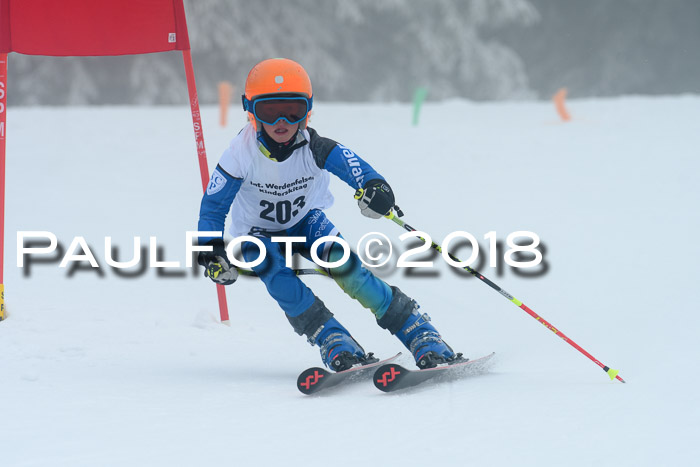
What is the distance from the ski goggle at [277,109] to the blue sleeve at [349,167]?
0.27 metres

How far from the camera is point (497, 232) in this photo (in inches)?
324

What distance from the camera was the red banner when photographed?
17.3ft

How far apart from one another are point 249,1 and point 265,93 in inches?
937

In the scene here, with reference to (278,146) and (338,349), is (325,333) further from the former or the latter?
(278,146)

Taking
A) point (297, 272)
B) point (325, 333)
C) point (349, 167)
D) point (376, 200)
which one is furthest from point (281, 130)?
point (325, 333)

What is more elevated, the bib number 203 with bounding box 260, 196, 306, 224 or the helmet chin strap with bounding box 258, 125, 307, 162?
the helmet chin strap with bounding box 258, 125, 307, 162

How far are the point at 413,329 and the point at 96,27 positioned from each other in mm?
2923

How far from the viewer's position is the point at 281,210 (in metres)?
4.35

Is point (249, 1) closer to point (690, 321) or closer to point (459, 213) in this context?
point (459, 213)

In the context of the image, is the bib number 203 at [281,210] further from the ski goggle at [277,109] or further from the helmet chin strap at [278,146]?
the ski goggle at [277,109]

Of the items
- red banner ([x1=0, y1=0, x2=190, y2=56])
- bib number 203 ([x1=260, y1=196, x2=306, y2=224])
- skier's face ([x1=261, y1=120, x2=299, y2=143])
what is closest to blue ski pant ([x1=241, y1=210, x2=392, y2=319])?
bib number 203 ([x1=260, y1=196, x2=306, y2=224])

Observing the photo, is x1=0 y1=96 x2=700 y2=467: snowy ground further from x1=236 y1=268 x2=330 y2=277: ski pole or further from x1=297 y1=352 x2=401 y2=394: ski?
x1=236 y1=268 x2=330 y2=277: ski pole

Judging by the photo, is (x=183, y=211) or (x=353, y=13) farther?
(x=353, y=13)

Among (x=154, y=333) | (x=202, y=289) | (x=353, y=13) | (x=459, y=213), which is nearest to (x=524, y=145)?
(x=459, y=213)
